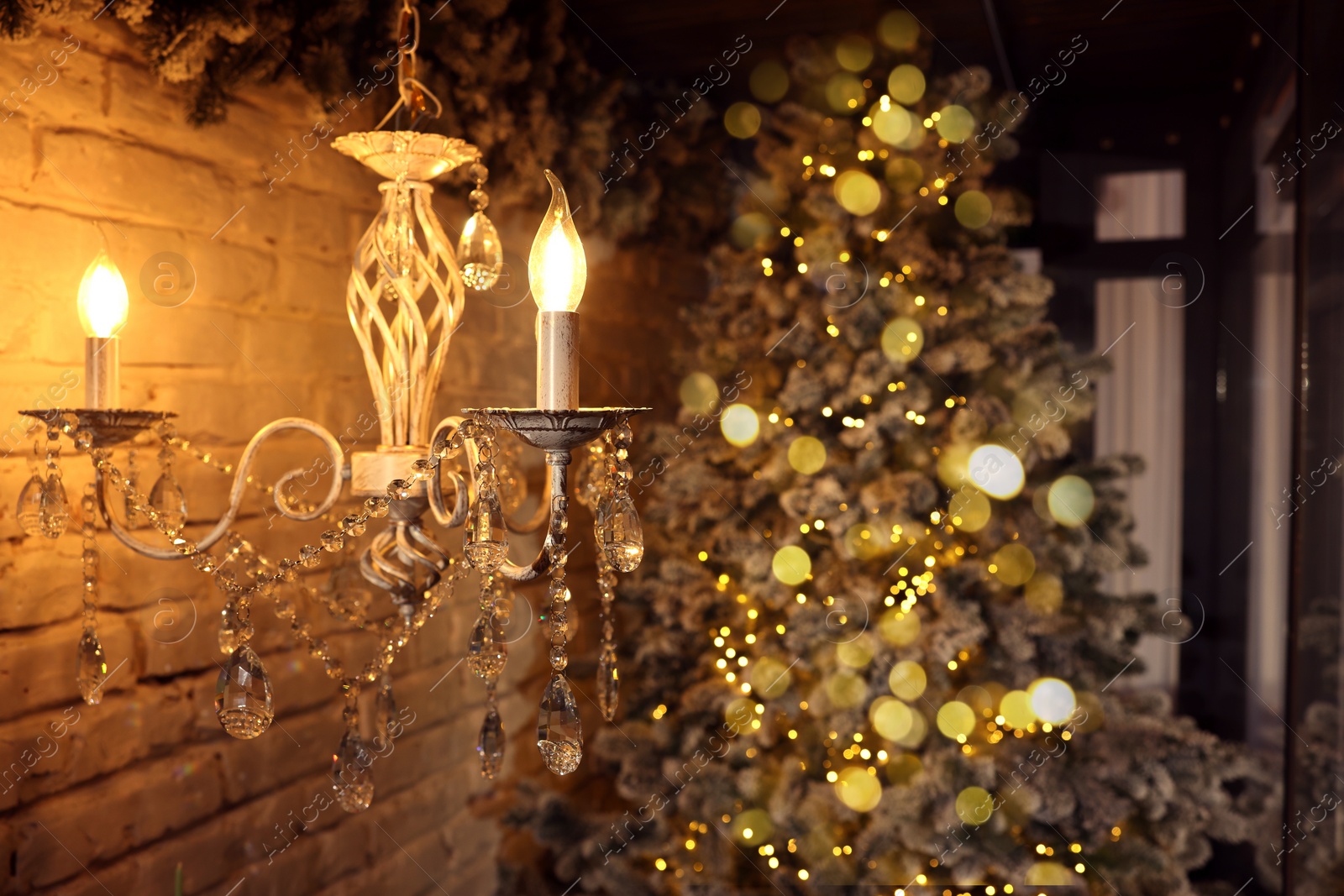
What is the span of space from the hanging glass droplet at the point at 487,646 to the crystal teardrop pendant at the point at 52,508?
405mm

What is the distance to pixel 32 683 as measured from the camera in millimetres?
1088

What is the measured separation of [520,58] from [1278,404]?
2.03 metres

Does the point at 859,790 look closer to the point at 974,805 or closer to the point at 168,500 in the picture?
the point at 974,805

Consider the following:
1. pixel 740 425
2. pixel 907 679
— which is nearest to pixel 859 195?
pixel 740 425

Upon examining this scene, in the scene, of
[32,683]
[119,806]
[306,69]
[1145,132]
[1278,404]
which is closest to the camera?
[32,683]

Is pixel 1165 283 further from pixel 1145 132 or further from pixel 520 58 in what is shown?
pixel 520 58

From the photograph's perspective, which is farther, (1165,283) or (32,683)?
(1165,283)

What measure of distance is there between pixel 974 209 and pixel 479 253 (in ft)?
3.68

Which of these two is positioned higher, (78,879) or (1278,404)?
(1278,404)

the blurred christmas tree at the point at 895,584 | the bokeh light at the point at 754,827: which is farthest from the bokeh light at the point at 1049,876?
the bokeh light at the point at 754,827

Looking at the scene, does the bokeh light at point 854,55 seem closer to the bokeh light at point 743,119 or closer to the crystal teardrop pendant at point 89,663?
the bokeh light at point 743,119

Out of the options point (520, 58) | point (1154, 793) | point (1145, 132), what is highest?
point (1145, 132)

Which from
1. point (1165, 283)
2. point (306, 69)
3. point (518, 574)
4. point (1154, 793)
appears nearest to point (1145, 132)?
point (1165, 283)

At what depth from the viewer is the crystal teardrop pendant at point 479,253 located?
90 centimetres
